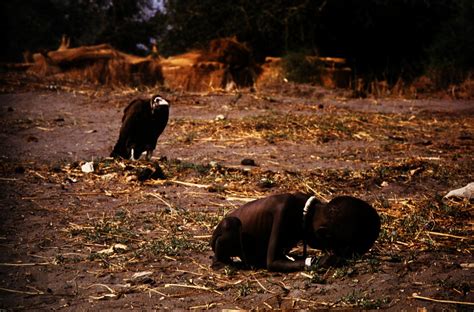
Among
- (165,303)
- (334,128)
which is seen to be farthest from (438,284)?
(334,128)

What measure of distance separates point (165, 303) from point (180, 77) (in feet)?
47.8

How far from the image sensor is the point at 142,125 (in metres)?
8.55

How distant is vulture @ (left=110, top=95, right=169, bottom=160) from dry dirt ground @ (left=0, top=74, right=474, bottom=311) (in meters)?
0.39

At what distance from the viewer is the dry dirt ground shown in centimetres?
404

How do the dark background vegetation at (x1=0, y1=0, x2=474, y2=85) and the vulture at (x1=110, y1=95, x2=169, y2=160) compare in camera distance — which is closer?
the vulture at (x1=110, y1=95, x2=169, y2=160)

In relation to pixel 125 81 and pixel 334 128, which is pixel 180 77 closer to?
pixel 125 81

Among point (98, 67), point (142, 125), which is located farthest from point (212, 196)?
point (98, 67)

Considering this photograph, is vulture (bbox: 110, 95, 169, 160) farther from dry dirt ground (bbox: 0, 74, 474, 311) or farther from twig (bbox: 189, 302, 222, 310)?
twig (bbox: 189, 302, 222, 310)

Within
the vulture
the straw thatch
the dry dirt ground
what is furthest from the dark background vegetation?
the vulture

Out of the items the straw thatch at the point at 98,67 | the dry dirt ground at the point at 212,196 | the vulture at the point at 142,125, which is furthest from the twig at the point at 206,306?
the straw thatch at the point at 98,67

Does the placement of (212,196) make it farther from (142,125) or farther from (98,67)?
(98,67)

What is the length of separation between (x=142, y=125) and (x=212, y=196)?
6.83ft

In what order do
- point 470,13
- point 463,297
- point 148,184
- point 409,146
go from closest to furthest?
point 463,297 → point 148,184 → point 409,146 → point 470,13

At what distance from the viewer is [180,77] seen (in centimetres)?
1819
